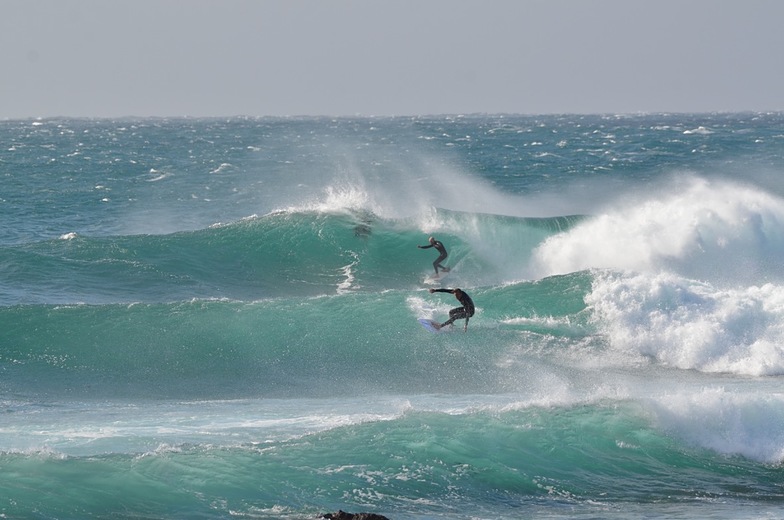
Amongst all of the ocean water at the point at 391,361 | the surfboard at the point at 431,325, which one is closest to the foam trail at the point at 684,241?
the ocean water at the point at 391,361

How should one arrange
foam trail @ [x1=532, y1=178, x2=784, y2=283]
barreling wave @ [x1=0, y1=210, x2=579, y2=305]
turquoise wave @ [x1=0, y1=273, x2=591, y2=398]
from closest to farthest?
turquoise wave @ [x1=0, y1=273, x2=591, y2=398] → barreling wave @ [x1=0, y1=210, x2=579, y2=305] → foam trail @ [x1=532, y1=178, x2=784, y2=283]

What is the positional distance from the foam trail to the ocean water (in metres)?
0.09

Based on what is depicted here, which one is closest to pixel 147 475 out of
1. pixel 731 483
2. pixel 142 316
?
pixel 731 483

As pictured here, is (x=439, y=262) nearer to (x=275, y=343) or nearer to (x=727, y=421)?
(x=275, y=343)

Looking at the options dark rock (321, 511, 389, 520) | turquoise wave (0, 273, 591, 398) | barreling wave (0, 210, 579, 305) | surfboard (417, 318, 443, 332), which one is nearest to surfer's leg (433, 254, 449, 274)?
barreling wave (0, 210, 579, 305)

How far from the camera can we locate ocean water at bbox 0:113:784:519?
530 inches

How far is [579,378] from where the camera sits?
19.0 metres

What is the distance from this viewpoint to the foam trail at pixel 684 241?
92.1 ft

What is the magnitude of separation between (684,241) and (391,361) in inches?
458

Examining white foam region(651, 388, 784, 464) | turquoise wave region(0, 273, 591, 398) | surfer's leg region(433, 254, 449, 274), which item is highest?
surfer's leg region(433, 254, 449, 274)

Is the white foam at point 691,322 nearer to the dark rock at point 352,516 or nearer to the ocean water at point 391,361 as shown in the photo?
the ocean water at point 391,361

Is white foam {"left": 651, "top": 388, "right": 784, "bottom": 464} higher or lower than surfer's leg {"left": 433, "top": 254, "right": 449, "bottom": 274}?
lower

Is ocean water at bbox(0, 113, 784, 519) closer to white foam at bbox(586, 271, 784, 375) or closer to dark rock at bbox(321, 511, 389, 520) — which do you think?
white foam at bbox(586, 271, 784, 375)

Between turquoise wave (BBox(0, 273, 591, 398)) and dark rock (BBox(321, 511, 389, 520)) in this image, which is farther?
turquoise wave (BBox(0, 273, 591, 398))
